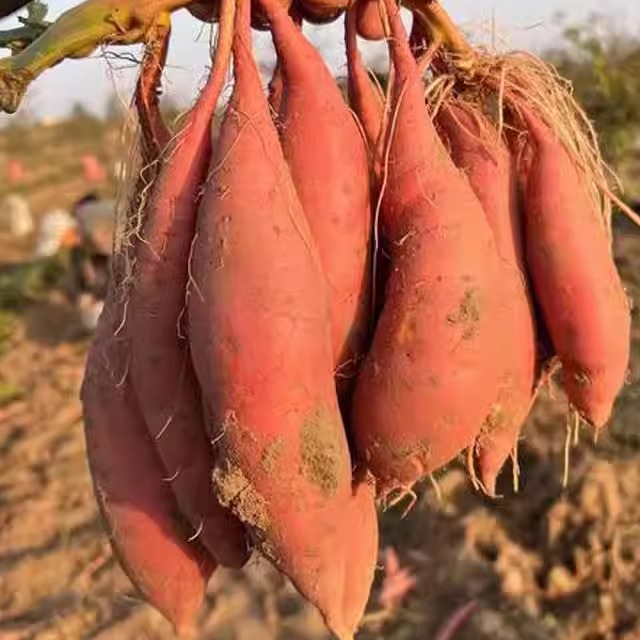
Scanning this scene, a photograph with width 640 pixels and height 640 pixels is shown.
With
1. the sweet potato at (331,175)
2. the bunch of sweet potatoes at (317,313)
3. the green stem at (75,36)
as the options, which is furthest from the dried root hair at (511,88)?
the green stem at (75,36)

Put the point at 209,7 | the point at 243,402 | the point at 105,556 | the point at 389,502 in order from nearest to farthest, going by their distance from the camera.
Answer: the point at 243,402 → the point at 209,7 → the point at 389,502 → the point at 105,556

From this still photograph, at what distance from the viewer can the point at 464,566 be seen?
359cm

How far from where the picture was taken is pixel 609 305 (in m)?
1.01

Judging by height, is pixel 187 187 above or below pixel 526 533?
above

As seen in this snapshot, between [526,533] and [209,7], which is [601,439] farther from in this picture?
[209,7]

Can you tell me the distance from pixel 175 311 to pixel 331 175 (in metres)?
0.14

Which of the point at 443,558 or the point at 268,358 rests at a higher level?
the point at 268,358

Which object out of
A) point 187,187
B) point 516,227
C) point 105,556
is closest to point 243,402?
point 187,187

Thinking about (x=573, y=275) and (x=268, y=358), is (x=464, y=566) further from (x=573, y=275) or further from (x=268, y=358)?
(x=268, y=358)

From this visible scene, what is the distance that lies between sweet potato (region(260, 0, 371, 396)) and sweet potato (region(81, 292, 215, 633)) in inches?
6.3

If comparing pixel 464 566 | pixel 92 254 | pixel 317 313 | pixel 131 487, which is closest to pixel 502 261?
pixel 317 313

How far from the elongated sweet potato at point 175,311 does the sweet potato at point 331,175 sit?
0.06m

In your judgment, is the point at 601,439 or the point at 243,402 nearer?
the point at 243,402

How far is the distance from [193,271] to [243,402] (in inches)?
3.7
